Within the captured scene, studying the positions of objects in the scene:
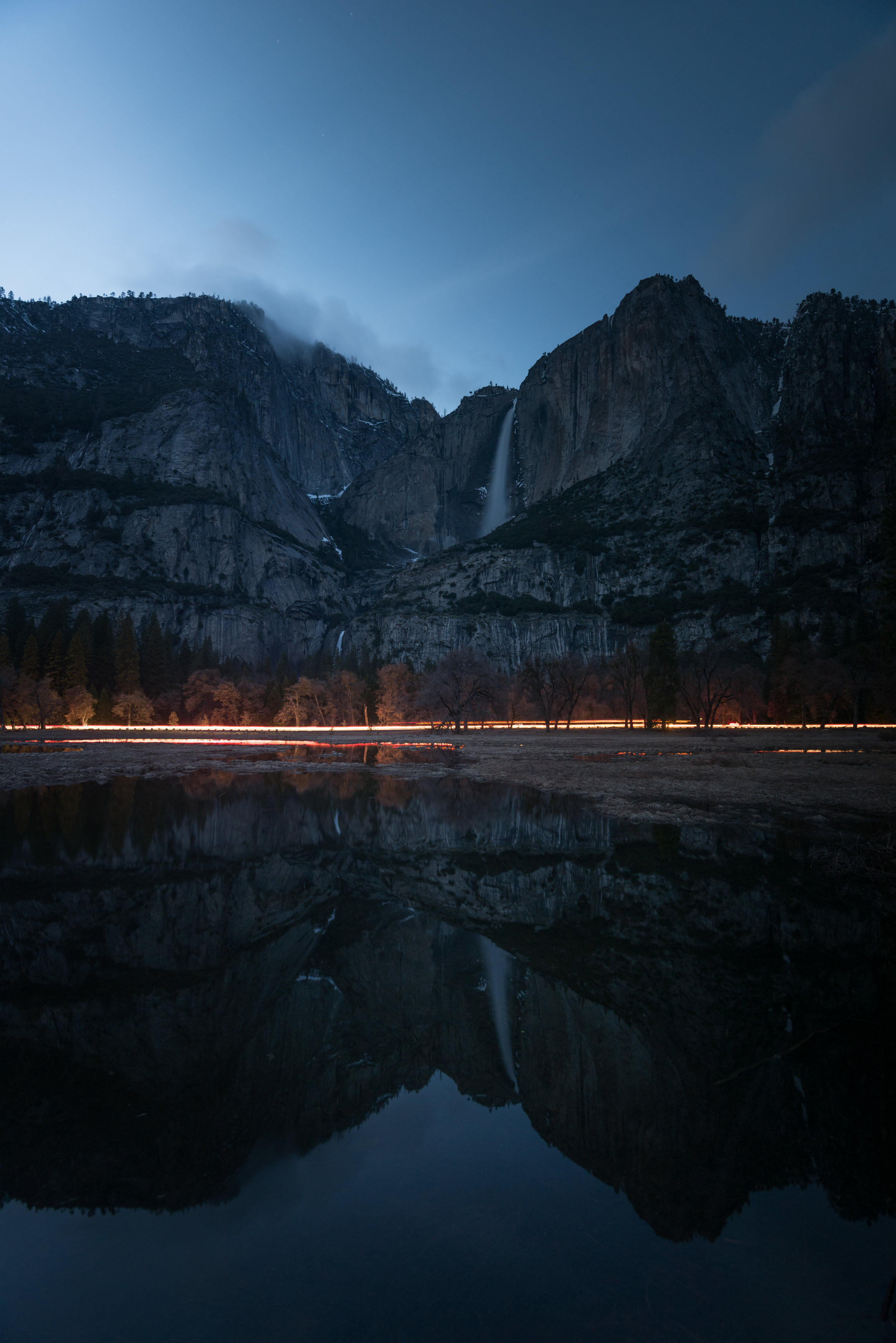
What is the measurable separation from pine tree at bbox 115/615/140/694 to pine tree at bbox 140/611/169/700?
3080mm

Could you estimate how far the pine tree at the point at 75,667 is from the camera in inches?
3684

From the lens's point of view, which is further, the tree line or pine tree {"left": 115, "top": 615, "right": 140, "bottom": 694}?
pine tree {"left": 115, "top": 615, "right": 140, "bottom": 694}

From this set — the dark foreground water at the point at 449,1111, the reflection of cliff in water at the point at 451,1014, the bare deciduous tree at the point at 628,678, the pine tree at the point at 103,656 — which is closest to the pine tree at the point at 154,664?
the pine tree at the point at 103,656

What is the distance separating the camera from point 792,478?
135 meters

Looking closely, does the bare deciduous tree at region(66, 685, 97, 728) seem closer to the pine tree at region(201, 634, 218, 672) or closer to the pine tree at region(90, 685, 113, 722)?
the pine tree at region(90, 685, 113, 722)

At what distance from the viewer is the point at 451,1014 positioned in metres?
7.46

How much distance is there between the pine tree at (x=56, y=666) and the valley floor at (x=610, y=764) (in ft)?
70.0

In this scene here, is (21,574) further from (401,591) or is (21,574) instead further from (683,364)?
(683,364)

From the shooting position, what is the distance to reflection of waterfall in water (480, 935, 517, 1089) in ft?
21.8

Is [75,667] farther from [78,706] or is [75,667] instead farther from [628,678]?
[628,678]

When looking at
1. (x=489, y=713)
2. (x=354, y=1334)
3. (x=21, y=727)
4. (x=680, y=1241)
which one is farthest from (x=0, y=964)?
(x=21, y=727)

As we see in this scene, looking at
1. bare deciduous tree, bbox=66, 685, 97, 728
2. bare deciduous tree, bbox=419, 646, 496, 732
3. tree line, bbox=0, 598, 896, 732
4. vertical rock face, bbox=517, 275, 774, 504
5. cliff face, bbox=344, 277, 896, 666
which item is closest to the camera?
bare deciduous tree, bbox=419, 646, 496, 732

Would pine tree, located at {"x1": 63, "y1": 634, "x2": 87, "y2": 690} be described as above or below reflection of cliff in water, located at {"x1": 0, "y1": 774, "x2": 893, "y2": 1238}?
above

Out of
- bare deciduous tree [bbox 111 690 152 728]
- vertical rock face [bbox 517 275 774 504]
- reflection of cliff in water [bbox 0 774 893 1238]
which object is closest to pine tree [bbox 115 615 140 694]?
bare deciduous tree [bbox 111 690 152 728]
